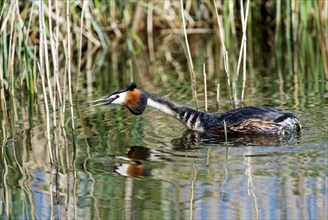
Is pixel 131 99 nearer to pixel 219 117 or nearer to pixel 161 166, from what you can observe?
pixel 219 117

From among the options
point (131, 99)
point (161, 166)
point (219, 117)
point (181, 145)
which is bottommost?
point (161, 166)

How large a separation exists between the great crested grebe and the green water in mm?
111

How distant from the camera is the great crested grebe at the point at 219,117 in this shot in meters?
7.12

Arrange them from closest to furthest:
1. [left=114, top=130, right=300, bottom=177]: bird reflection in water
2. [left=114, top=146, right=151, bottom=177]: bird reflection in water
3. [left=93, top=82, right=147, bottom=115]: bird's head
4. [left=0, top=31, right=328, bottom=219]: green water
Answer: [left=0, top=31, right=328, bottom=219]: green water → [left=114, top=146, right=151, bottom=177]: bird reflection in water → [left=114, top=130, right=300, bottom=177]: bird reflection in water → [left=93, top=82, right=147, bottom=115]: bird's head

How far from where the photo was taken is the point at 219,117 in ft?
24.4

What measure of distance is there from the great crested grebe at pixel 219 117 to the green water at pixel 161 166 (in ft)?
0.36

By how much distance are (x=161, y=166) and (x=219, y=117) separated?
1.25 meters

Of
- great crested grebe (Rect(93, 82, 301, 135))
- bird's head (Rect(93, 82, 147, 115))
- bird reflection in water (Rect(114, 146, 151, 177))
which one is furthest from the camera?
bird's head (Rect(93, 82, 147, 115))

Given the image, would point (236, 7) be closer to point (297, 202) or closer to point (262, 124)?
point (262, 124)

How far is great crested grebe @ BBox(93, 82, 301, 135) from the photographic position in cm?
712

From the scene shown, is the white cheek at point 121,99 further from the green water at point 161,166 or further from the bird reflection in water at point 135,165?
the bird reflection in water at point 135,165

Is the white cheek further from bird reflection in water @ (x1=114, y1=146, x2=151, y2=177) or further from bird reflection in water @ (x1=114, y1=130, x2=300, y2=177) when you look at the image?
bird reflection in water @ (x1=114, y1=146, x2=151, y2=177)

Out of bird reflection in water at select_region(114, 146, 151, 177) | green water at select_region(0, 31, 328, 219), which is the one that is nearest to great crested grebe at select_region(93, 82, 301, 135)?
green water at select_region(0, 31, 328, 219)

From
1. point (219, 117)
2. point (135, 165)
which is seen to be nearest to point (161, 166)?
point (135, 165)
